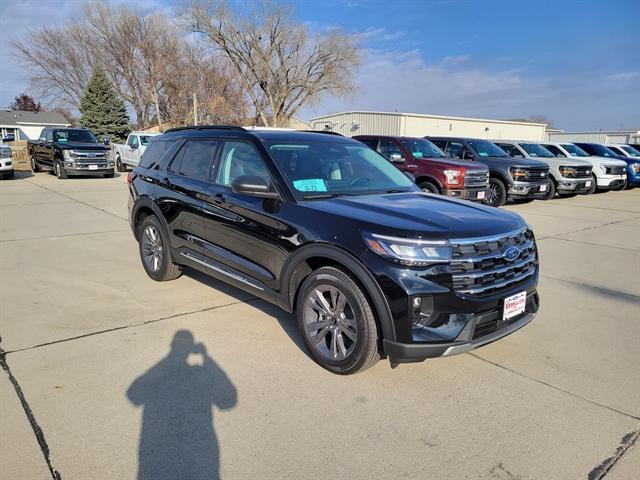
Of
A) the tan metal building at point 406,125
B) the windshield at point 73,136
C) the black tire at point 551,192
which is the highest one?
the tan metal building at point 406,125

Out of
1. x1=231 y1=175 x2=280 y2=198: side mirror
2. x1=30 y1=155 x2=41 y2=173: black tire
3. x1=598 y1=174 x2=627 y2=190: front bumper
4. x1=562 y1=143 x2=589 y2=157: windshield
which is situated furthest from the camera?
x1=30 y1=155 x2=41 y2=173: black tire

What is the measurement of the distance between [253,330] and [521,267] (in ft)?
7.47

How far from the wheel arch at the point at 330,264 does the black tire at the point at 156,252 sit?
2065 millimetres

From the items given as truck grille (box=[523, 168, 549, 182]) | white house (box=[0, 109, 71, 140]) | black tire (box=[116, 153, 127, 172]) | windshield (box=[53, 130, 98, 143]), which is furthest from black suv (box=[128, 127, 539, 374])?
white house (box=[0, 109, 71, 140])

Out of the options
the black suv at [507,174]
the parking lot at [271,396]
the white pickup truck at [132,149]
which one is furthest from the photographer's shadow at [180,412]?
the white pickup truck at [132,149]

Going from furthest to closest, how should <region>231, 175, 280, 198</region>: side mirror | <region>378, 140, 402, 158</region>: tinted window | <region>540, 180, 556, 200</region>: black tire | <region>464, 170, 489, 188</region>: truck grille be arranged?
<region>540, 180, 556, 200</region>: black tire
<region>378, 140, 402, 158</region>: tinted window
<region>464, 170, 489, 188</region>: truck grille
<region>231, 175, 280, 198</region>: side mirror

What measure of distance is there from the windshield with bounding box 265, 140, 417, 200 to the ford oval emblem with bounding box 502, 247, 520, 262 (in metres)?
1.31

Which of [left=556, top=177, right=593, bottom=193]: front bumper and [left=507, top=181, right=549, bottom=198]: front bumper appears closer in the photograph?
[left=507, top=181, right=549, bottom=198]: front bumper

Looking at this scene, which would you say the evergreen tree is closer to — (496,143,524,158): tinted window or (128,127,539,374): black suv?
(496,143,524,158): tinted window

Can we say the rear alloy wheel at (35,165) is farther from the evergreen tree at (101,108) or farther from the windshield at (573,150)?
the evergreen tree at (101,108)

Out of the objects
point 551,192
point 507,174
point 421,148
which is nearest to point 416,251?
point 421,148

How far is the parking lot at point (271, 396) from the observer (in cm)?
252

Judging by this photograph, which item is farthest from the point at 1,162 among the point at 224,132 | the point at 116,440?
the point at 116,440

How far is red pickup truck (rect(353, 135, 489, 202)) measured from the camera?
10430 mm
